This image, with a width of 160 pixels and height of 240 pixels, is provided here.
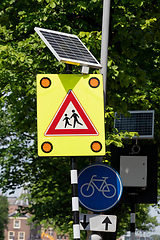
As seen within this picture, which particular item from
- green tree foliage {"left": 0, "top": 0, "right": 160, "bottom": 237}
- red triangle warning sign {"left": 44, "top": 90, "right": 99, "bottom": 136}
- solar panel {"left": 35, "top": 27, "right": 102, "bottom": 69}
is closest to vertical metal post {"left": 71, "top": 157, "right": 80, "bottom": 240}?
red triangle warning sign {"left": 44, "top": 90, "right": 99, "bottom": 136}

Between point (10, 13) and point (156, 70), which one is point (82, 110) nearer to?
point (10, 13)

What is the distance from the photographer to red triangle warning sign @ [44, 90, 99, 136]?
202 inches

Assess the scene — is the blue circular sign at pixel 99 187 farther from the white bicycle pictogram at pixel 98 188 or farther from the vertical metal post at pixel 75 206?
the vertical metal post at pixel 75 206

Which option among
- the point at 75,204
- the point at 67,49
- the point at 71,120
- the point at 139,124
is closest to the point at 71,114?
the point at 71,120

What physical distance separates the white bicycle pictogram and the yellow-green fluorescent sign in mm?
804

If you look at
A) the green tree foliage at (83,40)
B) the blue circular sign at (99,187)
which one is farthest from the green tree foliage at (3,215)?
the blue circular sign at (99,187)

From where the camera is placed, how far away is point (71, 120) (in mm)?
5164

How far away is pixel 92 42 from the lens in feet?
33.6

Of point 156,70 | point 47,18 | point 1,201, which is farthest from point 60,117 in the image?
point 1,201

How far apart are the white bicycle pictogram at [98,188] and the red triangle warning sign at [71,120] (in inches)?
33.4

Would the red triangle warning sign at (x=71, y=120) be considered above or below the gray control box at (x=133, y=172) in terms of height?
above

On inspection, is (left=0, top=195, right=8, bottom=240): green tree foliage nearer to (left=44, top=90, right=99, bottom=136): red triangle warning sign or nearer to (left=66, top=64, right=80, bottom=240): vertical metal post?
(left=66, top=64, right=80, bottom=240): vertical metal post

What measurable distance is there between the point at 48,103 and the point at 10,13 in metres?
7.71

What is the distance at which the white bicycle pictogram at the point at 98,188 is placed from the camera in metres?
5.78
